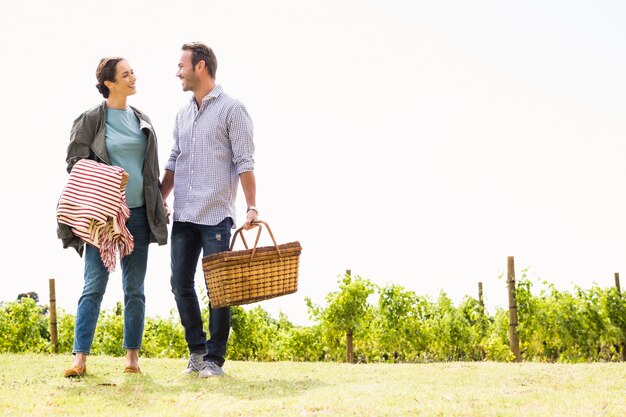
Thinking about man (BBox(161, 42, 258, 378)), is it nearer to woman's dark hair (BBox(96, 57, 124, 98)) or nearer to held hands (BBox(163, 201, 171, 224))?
held hands (BBox(163, 201, 171, 224))

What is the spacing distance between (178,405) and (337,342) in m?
6.19

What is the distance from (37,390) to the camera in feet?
15.0

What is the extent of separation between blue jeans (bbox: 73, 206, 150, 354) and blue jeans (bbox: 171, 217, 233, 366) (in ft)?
0.73

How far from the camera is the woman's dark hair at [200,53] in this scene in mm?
5000

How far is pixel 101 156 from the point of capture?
188 inches

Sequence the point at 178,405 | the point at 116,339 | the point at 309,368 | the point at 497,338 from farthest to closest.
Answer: the point at 116,339 → the point at 497,338 → the point at 309,368 → the point at 178,405

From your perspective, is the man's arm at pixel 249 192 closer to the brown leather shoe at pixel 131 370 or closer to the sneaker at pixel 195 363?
the sneaker at pixel 195 363

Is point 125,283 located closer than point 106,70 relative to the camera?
No

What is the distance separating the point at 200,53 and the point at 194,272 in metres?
1.51

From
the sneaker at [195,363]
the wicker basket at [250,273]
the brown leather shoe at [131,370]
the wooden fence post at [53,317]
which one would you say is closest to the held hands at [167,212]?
the wicker basket at [250,273]

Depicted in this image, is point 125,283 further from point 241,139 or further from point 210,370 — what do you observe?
point 241,139

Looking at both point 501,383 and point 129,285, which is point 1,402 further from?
point 501,383

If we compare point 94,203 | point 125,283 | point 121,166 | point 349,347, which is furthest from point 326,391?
point 349,347

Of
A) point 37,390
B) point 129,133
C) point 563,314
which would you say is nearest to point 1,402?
point 37,390
